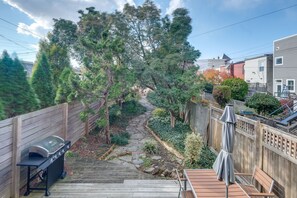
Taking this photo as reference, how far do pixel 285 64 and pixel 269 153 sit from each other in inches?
817

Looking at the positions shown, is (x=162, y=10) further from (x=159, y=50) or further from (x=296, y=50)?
(x=296, y=50)

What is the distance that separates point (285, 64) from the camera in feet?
70.6

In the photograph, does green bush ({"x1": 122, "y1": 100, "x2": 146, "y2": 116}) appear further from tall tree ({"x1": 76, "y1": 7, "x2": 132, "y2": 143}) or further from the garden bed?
tall tree ({"x1": 76, "y1": 7, "x2": 132, "y2": 143})

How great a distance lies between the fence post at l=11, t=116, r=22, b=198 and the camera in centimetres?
480

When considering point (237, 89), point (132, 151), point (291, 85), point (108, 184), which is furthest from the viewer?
point (291, 85)

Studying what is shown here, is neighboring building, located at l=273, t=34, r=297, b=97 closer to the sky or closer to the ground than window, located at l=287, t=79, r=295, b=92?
closer to the sky

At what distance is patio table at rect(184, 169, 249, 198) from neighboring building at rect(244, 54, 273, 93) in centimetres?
2309

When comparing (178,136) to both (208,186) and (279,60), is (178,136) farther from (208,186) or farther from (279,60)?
(279,60)

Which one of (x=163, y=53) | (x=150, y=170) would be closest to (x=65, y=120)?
(x=150, y=170)

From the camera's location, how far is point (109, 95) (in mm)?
10070

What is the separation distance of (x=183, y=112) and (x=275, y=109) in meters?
5.39

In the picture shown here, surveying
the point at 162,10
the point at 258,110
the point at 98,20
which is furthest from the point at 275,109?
the point at 98,20

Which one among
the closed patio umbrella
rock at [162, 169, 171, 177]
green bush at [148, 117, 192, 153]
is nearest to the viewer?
the closed patio umbrella

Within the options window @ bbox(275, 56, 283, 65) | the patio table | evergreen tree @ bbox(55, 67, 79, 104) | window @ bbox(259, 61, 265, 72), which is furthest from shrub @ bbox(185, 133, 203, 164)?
window @ bbox(259, 61, 265, 72)
